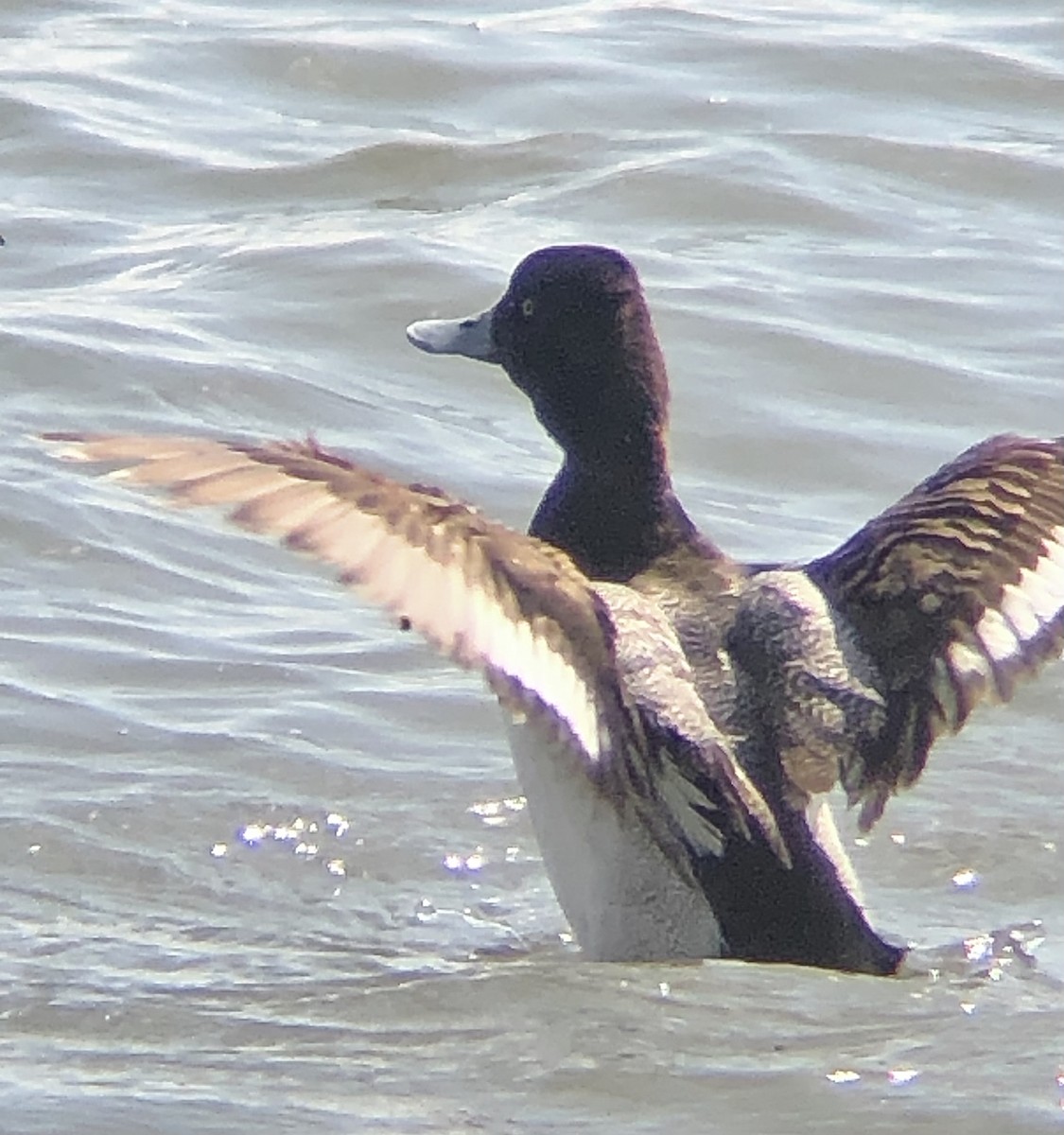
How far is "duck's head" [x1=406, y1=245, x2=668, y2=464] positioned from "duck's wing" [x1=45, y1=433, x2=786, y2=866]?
498mm

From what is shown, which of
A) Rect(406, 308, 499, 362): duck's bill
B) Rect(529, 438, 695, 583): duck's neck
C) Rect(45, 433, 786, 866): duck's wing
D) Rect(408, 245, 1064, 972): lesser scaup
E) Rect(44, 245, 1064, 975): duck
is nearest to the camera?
Rect(45, 433, 786, 866): duck's wing

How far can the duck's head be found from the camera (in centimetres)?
587

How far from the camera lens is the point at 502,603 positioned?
4793 mm

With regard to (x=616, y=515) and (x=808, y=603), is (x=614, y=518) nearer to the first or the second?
(x=616, y=515)

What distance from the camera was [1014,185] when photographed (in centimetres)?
1069

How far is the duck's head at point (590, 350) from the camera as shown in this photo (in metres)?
5.87

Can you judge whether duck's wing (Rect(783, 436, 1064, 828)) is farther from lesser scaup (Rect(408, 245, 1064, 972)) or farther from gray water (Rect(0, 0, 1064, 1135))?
gray water (Rect(0, 0, 1064, 1135))

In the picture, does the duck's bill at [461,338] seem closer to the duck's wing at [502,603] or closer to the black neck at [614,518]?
the black neck at [614,518]

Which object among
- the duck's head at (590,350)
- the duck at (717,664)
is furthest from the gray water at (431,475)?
the duck's head at (590,350)

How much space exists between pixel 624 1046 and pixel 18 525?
3.10 meters

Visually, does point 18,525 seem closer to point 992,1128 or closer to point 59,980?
point 59,980

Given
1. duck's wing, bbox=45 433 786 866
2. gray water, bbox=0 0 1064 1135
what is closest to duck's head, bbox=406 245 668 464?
duck's wing, bbox=45 433 786 866

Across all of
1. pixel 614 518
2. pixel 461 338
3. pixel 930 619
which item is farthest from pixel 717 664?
pixel 461 338

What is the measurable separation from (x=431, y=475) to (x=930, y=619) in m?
2.70
